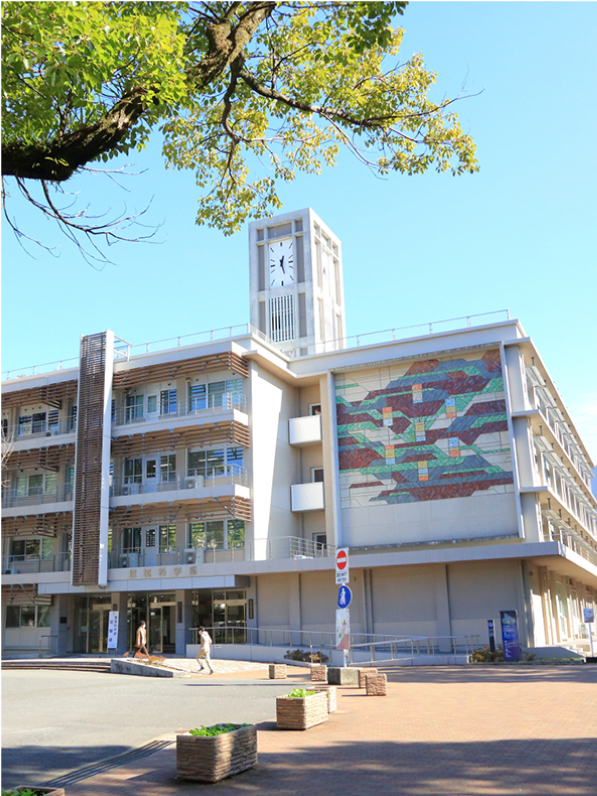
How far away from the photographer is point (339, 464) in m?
35.8

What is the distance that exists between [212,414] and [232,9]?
2742 cm

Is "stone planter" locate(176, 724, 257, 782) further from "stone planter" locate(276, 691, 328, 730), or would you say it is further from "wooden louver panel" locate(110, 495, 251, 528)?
"wooden louver panel" locate(110, 495, 251, 528)

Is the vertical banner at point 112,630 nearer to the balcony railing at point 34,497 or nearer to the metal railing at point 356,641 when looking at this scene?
the metal railing at point 356,641

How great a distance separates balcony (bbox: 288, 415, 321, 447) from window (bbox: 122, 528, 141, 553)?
28.1 feet

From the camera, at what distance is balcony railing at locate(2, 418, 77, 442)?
39188 millimetres

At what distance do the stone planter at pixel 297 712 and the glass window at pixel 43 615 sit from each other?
29.4 metres

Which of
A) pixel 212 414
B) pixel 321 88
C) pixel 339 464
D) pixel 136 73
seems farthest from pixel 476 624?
pixel 136 73

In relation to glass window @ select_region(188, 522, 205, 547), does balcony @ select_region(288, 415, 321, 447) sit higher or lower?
higher

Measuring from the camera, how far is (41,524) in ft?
124

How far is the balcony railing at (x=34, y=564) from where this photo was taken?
123 ft

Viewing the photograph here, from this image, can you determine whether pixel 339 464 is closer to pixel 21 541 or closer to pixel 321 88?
pixel 21 541

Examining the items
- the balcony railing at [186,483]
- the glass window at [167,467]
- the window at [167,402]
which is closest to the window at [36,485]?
the balcony railing at [186,483]

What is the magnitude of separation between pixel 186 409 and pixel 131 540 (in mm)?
6749

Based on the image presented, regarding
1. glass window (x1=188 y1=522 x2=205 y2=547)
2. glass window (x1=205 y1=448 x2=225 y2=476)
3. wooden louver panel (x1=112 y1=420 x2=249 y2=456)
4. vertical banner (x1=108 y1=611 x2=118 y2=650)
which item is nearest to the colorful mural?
wooden louver panel (x1=112 y1=420 x2=249 y2=456)
